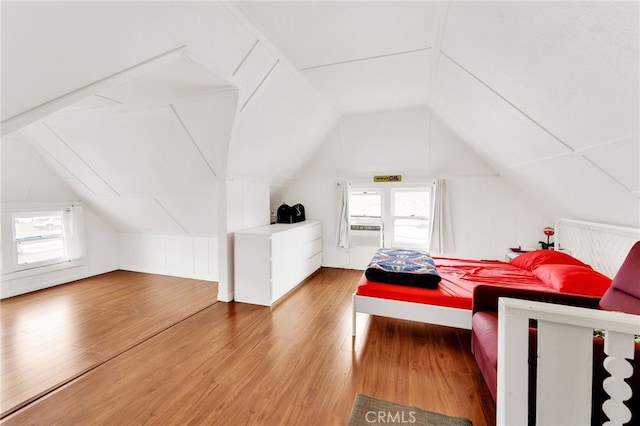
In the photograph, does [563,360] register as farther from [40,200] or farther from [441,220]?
[40,200]

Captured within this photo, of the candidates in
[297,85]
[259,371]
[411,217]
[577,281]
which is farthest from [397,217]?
[259,371]

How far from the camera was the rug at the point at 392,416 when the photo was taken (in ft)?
5.02

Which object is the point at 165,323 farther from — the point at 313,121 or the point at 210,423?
the point at 313,121

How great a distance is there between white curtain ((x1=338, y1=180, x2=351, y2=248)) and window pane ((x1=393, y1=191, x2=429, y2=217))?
84cm

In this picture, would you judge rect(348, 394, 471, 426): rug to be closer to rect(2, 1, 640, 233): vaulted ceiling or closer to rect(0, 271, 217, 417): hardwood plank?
rect(2, 1, 640, 233): vaulted ceiling

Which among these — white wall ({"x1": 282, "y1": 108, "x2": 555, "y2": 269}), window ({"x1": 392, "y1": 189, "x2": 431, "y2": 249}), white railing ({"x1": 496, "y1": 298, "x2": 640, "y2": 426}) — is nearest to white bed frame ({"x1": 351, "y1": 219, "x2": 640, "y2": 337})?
white wall ({"x1": 282, "y1": 108, "x2": 555, "y2": 269})

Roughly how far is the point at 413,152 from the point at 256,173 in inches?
96.2

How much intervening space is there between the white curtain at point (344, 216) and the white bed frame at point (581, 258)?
7.44 feet

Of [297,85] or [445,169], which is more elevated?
[297,85]

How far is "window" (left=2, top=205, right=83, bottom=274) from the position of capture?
3.52 metres

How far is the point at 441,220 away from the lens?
4.27 metres

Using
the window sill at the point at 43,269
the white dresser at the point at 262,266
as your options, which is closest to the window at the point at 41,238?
the window sill at the point at 43,269

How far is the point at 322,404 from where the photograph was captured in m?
1.69

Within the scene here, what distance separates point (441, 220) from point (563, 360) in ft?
12.0
